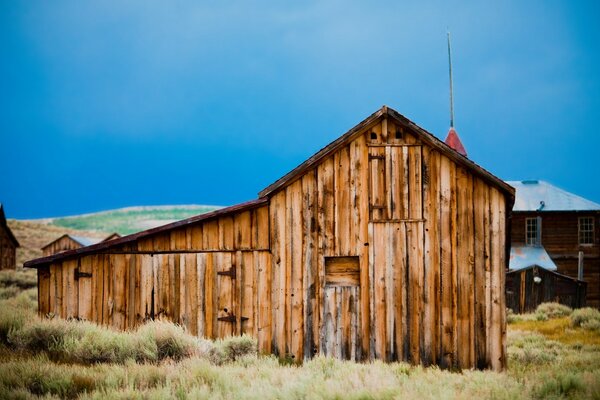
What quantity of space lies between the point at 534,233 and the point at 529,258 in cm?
221

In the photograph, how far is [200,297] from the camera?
11930mm

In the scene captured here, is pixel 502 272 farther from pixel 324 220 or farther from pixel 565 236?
pixel 565 236

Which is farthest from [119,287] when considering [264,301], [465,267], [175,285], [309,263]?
[465,267]

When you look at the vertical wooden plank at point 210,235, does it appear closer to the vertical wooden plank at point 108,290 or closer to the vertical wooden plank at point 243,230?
the vertical wooden plank at point 243,230

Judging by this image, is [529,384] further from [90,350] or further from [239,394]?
[90,350]

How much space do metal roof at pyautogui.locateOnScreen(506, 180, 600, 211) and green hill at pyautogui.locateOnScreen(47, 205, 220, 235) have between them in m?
97.4

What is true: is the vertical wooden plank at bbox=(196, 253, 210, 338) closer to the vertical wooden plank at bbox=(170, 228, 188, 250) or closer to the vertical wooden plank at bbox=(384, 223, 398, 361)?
the vertical wooden plank at bbox=(170, 228, 188, 250)

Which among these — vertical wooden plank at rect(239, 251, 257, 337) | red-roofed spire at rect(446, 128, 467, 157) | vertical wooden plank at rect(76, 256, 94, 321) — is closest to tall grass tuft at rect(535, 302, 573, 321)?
red-roofed spire at rect(446, 128, 467, 157)

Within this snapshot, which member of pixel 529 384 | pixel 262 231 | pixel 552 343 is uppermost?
pixel 262 231

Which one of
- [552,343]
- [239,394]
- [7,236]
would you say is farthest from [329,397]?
[7,236]

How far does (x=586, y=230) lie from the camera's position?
106 feet

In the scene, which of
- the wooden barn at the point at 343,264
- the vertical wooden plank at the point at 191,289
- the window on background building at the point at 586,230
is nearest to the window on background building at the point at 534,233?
the window on background building at the point at 586,230

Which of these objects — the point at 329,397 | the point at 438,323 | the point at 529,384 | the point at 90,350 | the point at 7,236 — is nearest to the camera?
the point at 329,397

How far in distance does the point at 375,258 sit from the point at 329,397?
5207 millimetres
